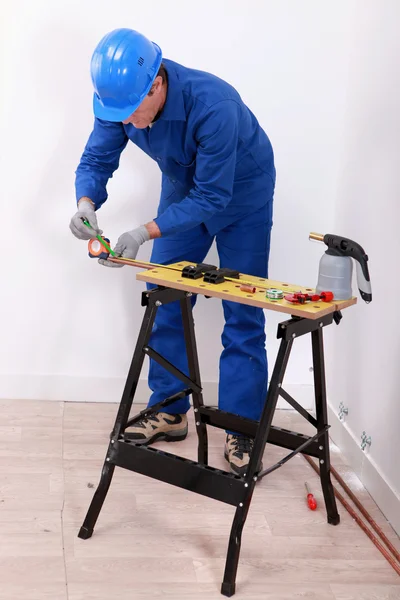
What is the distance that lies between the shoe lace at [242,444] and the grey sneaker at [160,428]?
0.24 m

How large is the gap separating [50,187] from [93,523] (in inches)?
51.7

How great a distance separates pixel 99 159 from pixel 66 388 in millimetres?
1006

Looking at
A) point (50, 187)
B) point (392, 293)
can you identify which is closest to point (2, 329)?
point (50, 187)

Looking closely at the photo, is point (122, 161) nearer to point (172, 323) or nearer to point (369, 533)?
point (172, 323)

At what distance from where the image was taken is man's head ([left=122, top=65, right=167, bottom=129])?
2236mm

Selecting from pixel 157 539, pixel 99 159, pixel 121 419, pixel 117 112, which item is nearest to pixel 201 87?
pixel 117 112

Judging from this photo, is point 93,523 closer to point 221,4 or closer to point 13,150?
point 13,150

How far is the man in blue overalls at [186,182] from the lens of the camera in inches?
85.6

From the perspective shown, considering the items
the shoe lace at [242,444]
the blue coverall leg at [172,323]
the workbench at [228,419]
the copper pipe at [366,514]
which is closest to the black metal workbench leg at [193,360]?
the workbench at [228,419]

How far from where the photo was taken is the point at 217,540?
2.27 metres

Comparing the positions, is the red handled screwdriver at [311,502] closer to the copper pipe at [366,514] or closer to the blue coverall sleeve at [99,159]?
the copper pipe at [366,514]

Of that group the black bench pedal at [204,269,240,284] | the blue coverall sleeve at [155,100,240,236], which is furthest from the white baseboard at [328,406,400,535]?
the blue coverall sleeve at [155,100,240,236]

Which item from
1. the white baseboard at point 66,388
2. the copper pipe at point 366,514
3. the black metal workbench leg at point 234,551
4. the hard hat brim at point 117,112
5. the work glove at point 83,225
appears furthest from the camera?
the white baseboard at point 66,388

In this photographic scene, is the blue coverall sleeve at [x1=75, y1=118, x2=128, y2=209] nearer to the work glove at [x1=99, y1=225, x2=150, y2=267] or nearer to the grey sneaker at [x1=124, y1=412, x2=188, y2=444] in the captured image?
the work glove at [x1=99, y1=225, x2=150, y2=267]
